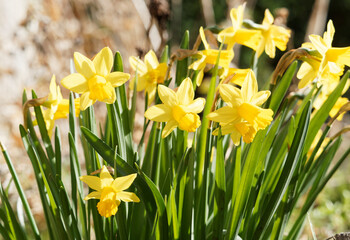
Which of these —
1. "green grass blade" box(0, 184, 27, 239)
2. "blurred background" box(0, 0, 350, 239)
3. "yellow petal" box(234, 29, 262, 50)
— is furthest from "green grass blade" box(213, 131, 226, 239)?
"blurred background" box(0, 0, 350, 239)

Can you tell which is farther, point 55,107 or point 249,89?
point 55,107

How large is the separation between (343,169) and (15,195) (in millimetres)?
2423

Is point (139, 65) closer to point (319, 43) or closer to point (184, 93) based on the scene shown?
point (184, 93)

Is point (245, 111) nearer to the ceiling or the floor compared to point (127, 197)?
nearer to the ceiling

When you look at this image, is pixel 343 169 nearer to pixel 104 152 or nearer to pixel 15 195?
pixel 15 195

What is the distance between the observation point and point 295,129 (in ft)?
2.79

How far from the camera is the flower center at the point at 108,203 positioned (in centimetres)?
70

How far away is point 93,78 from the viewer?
74 cm

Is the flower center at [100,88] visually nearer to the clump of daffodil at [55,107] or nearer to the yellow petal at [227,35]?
the clump of daffodil at [55,107]

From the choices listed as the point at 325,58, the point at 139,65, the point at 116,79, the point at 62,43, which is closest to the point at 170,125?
the point at 116,79

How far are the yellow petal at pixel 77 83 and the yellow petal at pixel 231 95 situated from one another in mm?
267

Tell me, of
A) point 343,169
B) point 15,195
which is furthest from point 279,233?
point 343,169

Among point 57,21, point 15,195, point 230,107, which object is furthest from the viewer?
point 57,21

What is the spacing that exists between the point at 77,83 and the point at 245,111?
1.07ft
